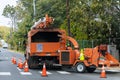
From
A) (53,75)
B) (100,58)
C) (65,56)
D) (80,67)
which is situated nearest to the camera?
(53,75)

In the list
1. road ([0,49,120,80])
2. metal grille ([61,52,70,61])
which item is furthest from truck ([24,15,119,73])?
road ([0,49,120,80])

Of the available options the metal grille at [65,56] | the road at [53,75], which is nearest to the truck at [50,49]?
the metal grille at [65,56]

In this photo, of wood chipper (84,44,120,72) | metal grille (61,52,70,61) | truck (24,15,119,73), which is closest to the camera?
wood chipper (84,44,120,72)

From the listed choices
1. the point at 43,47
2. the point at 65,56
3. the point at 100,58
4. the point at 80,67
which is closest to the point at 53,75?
the point at 80,67

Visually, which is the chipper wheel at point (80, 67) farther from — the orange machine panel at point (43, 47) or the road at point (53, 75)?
the orange machine panel at point (43, 47)

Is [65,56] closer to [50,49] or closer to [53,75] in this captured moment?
[50,49]

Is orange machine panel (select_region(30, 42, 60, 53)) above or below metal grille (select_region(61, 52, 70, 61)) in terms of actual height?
above

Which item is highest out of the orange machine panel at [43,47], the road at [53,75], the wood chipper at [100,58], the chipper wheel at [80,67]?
the orange machine panel at [43,47]

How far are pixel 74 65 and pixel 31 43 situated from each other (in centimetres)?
396

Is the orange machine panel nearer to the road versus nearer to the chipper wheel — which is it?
the road

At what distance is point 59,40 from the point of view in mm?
29953

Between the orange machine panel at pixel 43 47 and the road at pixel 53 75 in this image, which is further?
the orange machine panel at pixel 43 47

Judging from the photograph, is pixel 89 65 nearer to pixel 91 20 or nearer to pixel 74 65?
pixel 74 65

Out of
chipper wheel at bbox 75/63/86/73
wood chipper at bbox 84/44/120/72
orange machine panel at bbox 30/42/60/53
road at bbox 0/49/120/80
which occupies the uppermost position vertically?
orange machine panel at bbox 30/42/60/53
